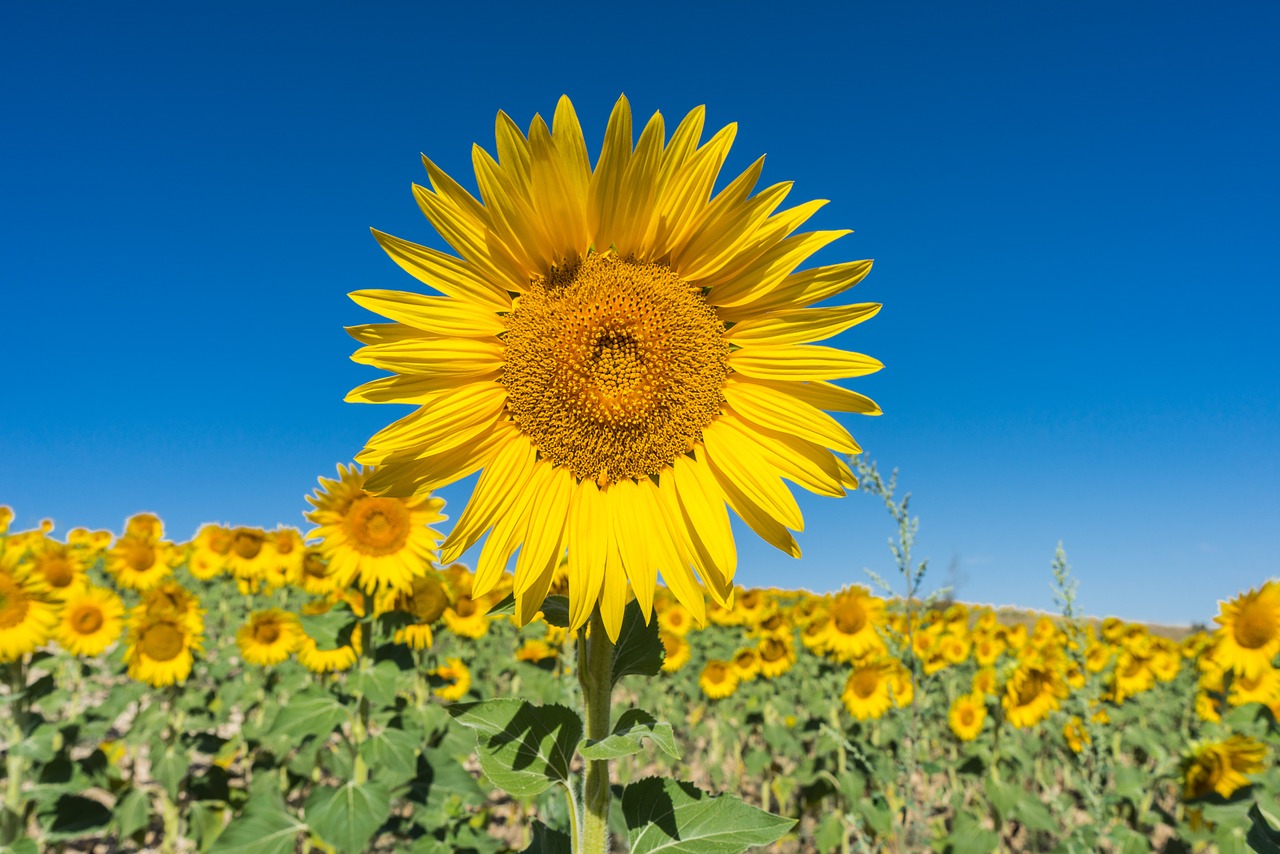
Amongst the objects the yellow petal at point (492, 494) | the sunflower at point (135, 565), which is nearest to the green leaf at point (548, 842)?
the yellow petal at point (492, 494)

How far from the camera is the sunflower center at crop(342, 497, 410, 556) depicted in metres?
4.45

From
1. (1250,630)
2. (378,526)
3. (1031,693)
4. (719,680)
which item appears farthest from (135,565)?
(1250,630)

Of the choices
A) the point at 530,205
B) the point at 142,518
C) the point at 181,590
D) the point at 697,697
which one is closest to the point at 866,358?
the point at 530,205

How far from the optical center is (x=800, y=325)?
181cm

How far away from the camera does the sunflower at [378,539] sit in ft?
14.5

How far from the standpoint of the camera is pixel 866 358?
176 centimetres

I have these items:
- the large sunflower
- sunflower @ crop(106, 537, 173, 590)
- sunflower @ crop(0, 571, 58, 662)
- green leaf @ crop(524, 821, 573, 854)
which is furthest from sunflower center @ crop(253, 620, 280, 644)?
the large sunflower

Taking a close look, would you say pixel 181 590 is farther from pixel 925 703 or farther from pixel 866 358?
pixel 866 358

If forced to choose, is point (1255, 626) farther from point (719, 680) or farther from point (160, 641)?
point (160, 641)

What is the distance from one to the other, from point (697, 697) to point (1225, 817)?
779cm

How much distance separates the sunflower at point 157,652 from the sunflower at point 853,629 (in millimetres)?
6393

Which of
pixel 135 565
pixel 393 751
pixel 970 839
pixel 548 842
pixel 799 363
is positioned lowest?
pixel 970 839

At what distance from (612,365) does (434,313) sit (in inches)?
17.2

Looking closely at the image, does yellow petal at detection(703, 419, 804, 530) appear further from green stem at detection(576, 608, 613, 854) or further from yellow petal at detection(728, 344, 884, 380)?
green stem at detection(576, 608, 613, 854)
